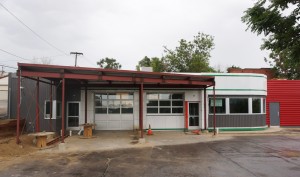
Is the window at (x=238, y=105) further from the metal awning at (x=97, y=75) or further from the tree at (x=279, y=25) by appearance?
the tree at (x=279, y=25)

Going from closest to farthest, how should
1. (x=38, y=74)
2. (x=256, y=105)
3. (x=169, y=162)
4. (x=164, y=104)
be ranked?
(x=169, y=162)
(x=38, y=74)
(x=164, y=104)
(x=256, y=105)

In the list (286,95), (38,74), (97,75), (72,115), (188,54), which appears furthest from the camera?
(188,54)

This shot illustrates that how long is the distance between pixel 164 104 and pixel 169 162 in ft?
35.9

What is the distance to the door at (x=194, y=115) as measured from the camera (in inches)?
862

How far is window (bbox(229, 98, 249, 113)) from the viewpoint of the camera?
71.7 ft

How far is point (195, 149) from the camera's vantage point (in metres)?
14.0

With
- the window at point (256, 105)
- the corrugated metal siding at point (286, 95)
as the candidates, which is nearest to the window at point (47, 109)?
the window at point (256, 105)

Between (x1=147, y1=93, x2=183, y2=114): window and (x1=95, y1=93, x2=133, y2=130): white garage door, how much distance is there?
1.52m

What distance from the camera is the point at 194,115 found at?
21969 mm

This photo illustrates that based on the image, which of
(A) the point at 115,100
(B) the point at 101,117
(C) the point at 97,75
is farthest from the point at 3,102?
(C) the point at 97,75

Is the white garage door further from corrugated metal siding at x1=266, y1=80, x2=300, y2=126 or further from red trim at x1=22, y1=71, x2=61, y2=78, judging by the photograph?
corrugated metal siding at x1=266, y1=80, x2=300, y2=126

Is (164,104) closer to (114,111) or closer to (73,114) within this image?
(114,111)

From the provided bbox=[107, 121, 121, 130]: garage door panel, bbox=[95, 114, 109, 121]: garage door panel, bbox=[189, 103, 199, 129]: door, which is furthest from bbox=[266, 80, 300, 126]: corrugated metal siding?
bbox=[95, 114, 109, 121]: garage door panel

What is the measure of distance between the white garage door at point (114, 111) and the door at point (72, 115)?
1469 millimetres
